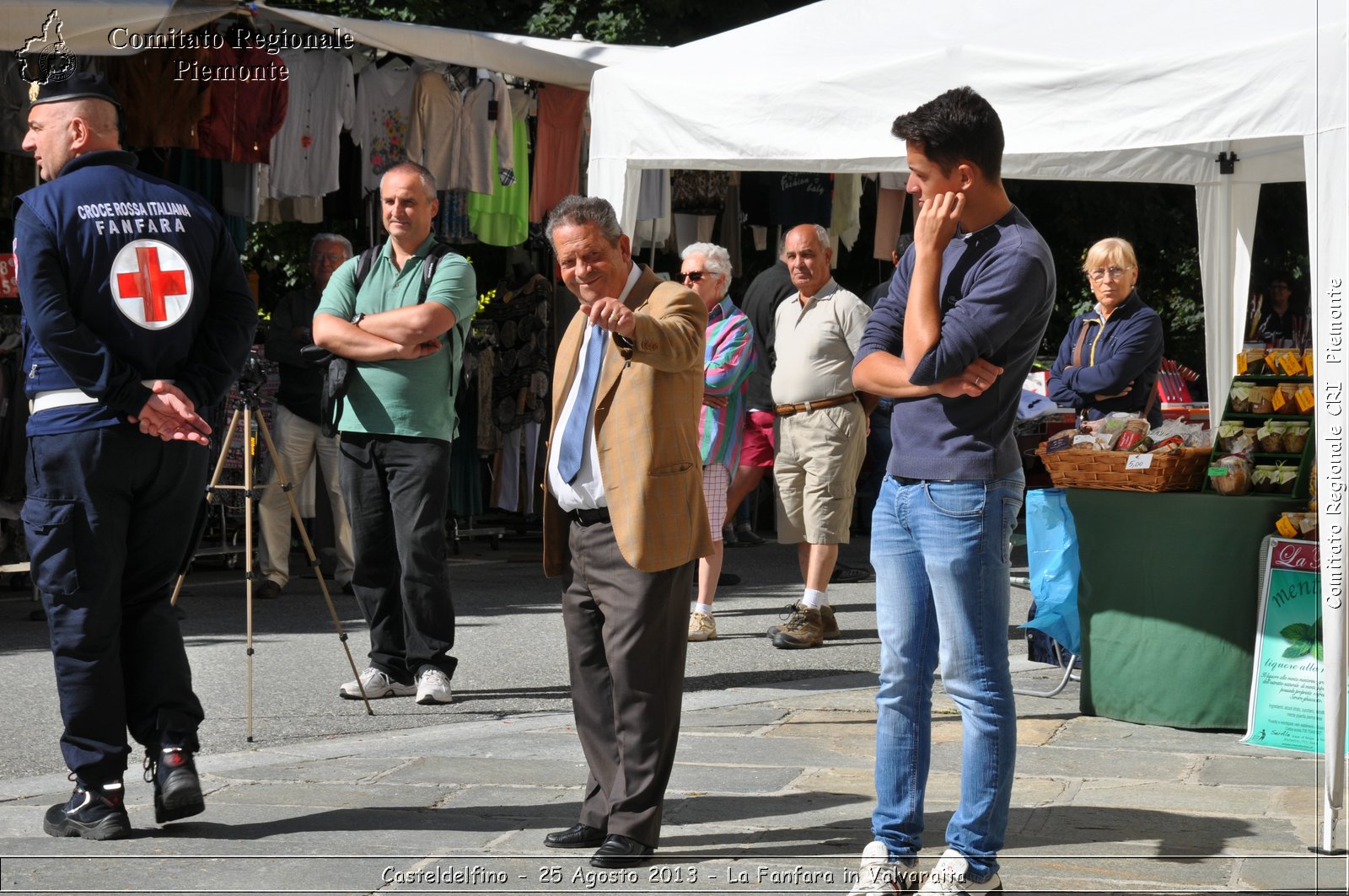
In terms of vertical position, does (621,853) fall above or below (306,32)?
below

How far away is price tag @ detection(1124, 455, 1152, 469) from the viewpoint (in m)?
6.35

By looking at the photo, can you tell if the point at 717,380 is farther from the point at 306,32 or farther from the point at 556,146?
the point at 556,146

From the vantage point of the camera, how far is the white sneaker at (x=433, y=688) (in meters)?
6.98

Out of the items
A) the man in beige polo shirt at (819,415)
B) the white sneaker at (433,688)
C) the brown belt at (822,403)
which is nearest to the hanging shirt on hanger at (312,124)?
the man in beige polo shirt at (819,415)

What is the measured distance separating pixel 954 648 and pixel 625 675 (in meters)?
0.98

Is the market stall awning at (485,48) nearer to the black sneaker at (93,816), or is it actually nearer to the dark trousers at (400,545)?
the dark trousers at (400,545)

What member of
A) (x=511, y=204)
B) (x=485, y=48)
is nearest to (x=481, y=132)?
(x=511, y=204)

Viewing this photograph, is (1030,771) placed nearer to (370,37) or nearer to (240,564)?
(370,37)

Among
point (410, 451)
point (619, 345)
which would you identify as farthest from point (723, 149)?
point (619, 345)

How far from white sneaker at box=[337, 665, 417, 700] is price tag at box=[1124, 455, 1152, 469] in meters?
3.21

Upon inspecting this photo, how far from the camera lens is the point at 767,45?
259 inches

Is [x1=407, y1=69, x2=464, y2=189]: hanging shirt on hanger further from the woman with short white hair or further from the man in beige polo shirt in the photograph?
the man in beige polo shirt

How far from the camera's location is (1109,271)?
8383mm

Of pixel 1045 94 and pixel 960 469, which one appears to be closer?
pixel 960 469
